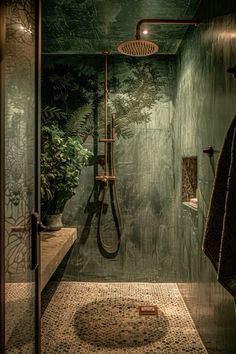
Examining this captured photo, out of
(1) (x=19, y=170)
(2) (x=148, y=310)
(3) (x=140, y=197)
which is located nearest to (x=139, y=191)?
(3) (x=140, y=197)

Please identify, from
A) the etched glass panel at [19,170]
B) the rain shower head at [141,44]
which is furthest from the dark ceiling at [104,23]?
the etched glass panel at [19,170]

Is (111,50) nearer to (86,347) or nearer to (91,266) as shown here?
(91,266)

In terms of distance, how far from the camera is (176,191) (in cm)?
351

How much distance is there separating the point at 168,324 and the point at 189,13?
2599mm

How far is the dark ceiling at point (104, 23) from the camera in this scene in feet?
8.02

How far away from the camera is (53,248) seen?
8.73 feet

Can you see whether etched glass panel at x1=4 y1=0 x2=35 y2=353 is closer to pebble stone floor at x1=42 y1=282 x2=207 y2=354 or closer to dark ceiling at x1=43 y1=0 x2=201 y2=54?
pebble stone floor at x1=42 y1=282 x2=207 y2=354

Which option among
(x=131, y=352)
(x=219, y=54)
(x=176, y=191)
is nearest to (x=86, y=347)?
(x=131, y=352)

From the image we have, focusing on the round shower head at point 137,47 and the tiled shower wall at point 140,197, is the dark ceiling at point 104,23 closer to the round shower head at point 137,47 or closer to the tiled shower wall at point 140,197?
the round shower head at point 137,47

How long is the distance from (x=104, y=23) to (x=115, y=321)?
8.53ft

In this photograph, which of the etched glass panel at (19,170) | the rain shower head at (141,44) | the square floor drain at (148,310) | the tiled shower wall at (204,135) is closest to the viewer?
the etched glass panel at (19,170)

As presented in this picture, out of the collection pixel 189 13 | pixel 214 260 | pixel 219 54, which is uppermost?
pixel 189 13

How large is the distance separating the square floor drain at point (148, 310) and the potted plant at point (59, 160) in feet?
3.90

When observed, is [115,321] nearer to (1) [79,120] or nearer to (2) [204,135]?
(2) [204,135]
